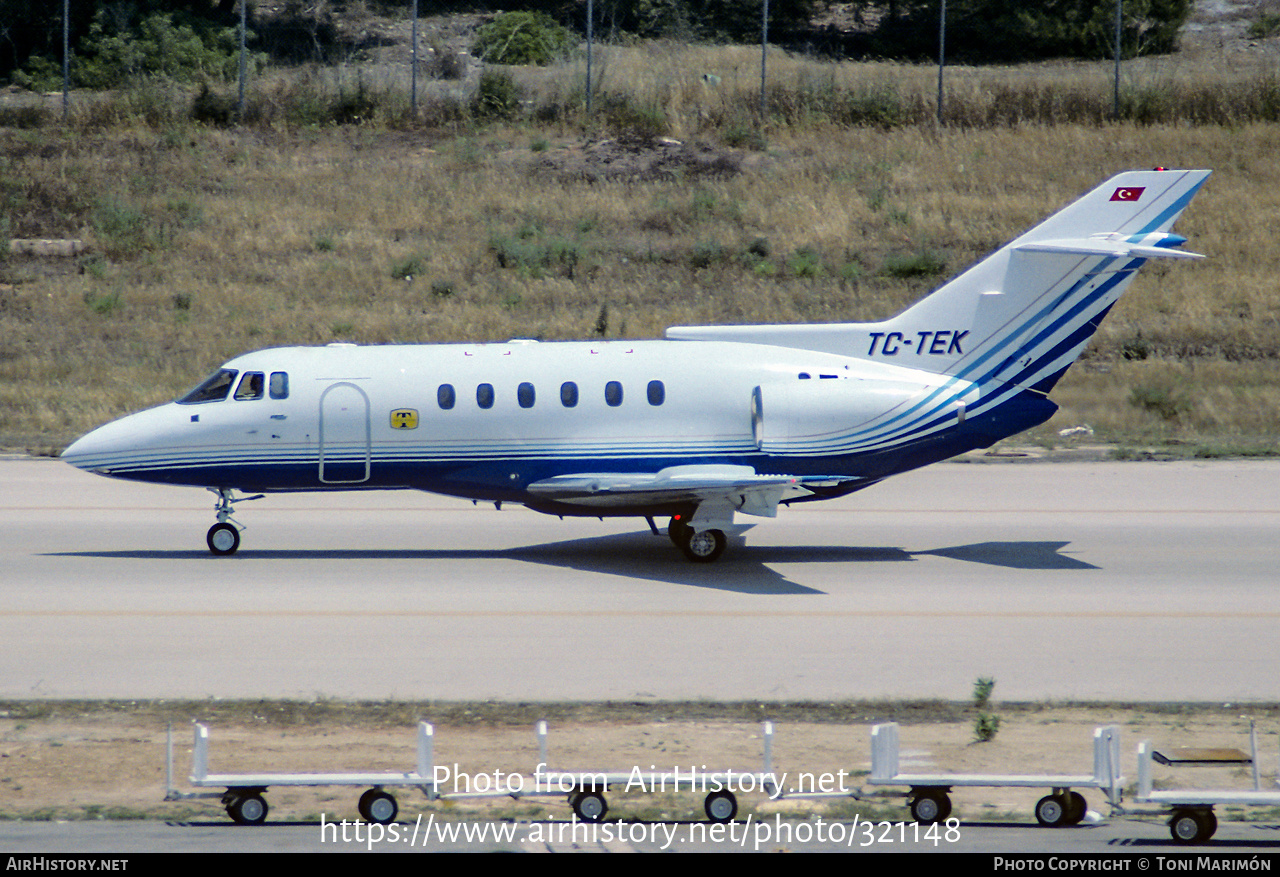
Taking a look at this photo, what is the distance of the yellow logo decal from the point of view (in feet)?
59.6

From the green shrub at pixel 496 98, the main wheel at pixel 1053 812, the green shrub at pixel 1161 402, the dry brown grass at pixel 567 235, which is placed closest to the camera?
the main wheel at pixel 1053 812

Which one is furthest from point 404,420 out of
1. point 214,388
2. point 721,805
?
point 721,805

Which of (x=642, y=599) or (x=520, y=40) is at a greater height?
(x=520, y=40)

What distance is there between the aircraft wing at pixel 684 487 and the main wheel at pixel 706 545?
53cm

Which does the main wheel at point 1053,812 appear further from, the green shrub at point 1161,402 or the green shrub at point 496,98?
the green shrub at point 496,98

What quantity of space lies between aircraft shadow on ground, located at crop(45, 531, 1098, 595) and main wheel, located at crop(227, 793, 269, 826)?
30.0 feet

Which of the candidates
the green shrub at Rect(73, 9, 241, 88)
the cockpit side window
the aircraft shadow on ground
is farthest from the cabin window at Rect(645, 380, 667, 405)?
the green shrub at Rect(73, 9, 241, 88)

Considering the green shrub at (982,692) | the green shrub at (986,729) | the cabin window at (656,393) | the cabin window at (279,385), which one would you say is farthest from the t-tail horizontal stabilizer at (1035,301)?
the green shrub at (986,729)

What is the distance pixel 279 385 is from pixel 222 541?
91.3 inches

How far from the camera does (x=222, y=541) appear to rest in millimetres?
18625

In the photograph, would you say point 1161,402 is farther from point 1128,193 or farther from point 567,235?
point 567,235

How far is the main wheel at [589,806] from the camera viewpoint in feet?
27.7

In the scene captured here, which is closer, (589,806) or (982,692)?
(589,806)

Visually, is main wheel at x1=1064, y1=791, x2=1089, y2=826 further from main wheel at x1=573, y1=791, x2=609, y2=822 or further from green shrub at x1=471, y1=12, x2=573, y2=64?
green shrub at x1=471, y1=12, x2=573, y2=64
